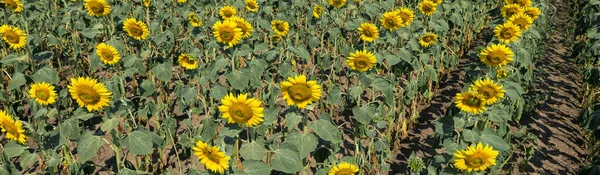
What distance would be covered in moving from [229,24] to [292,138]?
1150 mm

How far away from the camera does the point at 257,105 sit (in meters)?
2.53

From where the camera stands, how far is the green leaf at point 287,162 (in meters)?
2.54

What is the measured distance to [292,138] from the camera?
2.90 metres

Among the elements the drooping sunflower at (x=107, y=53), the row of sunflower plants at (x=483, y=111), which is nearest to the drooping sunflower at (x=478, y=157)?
the row of sunflower plants at (x=483, y=111)

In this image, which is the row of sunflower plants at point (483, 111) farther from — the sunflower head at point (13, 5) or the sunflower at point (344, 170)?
the sunflower head at point (13, 5)

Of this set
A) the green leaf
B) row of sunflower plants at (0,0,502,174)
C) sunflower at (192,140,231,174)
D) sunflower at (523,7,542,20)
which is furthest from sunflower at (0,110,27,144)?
sunflower at (523,7,542,20)

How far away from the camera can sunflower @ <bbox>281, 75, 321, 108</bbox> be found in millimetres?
2693

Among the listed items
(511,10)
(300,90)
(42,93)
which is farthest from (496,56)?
(42,93)

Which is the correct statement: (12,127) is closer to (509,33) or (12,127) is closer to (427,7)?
(509,33)

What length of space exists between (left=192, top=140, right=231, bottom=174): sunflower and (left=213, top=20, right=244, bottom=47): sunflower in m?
1.27

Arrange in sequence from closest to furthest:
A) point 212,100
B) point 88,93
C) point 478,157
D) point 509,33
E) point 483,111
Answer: point 88,93 < point 478,157 < point 483,111 < point 509,33 < point 212,100

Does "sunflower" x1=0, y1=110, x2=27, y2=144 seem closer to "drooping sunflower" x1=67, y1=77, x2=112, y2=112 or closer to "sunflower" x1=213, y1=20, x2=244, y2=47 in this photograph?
"drooping sunflower" x1=67, y1=77, x2=112, y2=112

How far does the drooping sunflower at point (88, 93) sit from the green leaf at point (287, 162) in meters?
1.09

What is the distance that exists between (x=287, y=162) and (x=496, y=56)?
2.12m
